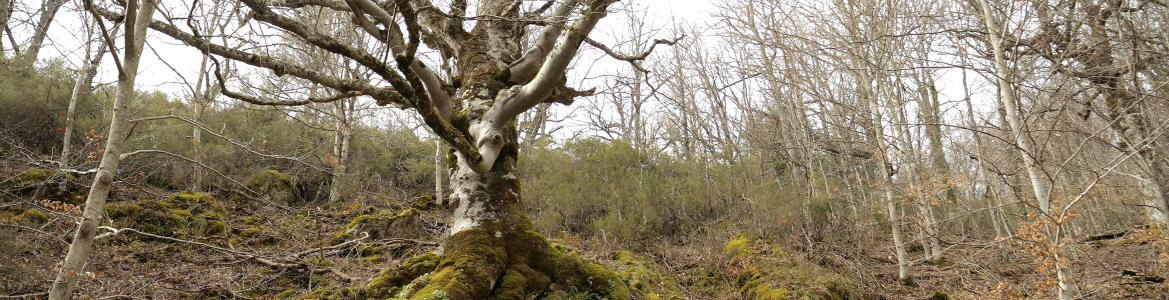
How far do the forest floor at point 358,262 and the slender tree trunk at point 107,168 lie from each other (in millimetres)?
1150

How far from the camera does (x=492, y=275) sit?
3896 millimetres

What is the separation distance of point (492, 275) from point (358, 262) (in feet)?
10.5

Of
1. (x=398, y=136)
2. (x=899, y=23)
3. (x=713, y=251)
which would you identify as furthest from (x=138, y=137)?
(x=899, y=23)

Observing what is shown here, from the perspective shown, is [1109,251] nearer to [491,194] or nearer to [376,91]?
[491,194]

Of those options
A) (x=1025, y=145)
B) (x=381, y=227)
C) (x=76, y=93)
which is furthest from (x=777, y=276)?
(x=76, y=93)

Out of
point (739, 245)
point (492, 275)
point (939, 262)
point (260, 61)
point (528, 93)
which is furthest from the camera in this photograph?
point (939, 262)

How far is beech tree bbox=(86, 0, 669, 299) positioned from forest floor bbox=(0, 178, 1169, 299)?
1817mm

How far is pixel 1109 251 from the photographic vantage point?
31.8 ft

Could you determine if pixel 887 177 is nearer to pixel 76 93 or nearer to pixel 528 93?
pixel 528 93

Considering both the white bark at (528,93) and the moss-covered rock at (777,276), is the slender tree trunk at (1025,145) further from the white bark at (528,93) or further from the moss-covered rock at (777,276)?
the white bark at (528,93)

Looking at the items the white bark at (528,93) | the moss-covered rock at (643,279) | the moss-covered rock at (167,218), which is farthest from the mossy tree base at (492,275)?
the moss-covered rock at (167,218)

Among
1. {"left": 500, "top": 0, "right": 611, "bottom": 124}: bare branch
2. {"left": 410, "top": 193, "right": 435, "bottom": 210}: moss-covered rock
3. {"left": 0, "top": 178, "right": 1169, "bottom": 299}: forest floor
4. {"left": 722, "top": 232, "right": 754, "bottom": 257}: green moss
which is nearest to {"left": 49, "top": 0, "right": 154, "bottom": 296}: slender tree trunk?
{"left": 0, "top": 178, "right": 1169, "bottom": 299}: forest floor

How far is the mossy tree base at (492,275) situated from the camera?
12.2ft

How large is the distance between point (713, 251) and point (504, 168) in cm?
545
